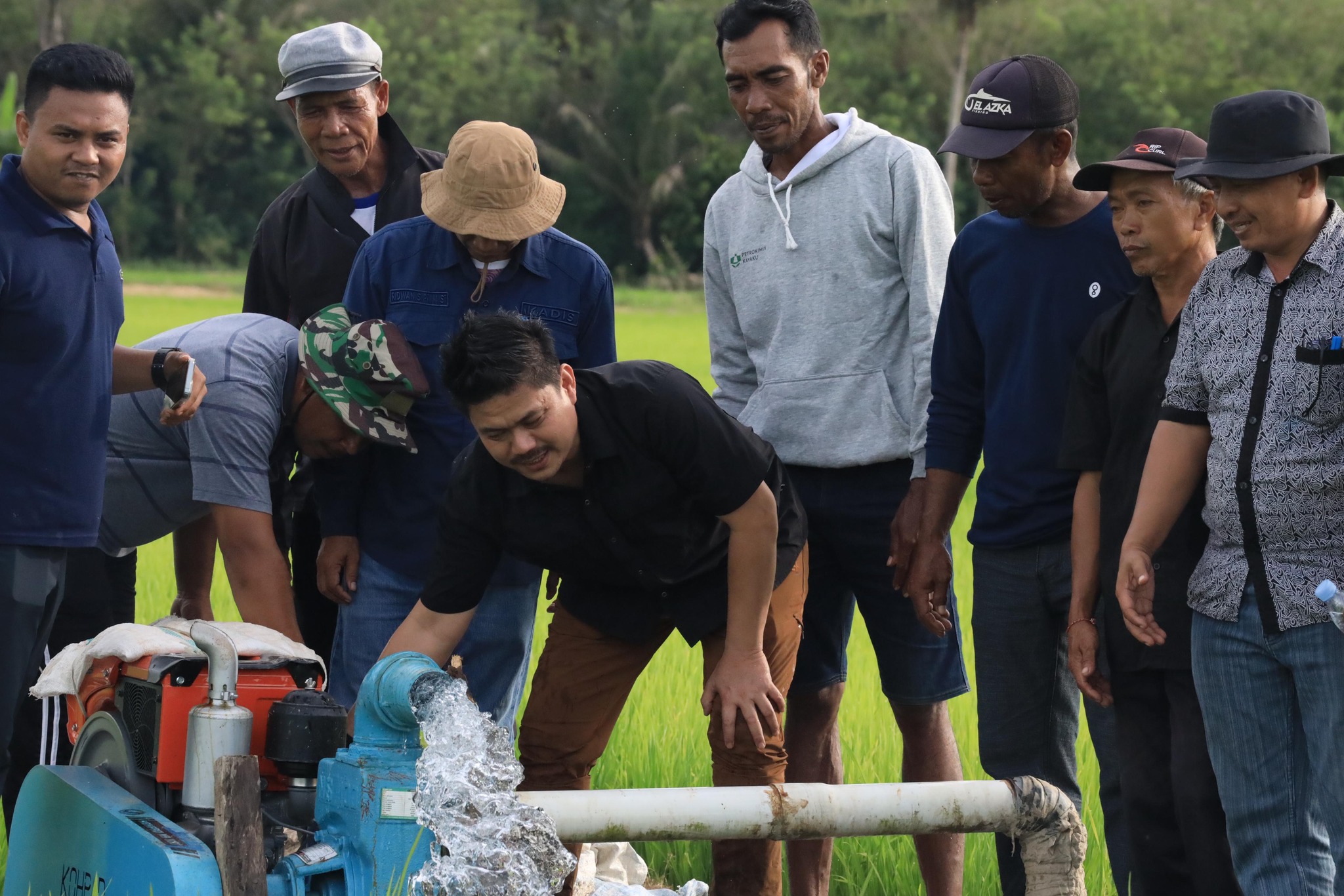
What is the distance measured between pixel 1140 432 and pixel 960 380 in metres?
0.53

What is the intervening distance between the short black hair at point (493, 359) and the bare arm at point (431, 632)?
1.68ft

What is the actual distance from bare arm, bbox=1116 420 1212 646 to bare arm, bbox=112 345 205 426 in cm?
204

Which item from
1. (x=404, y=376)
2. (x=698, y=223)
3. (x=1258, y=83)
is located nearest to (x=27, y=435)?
(x=404, y=376)

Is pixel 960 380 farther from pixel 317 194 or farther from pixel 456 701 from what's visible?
pixel 317 194

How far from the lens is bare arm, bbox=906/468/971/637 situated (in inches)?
139

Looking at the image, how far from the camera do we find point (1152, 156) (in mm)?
3104

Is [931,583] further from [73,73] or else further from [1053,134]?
[73,73]

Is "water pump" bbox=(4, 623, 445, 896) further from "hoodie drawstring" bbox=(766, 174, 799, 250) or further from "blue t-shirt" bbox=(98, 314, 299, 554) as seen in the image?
"hoodie drawstring" bbox=(766, 174, 799, 250)

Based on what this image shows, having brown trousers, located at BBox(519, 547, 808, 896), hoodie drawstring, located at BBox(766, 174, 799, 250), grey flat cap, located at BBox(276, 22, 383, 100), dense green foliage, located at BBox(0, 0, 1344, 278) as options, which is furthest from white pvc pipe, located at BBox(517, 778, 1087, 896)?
dense green foliage, located at BBox(0, 0, 1344, 278)

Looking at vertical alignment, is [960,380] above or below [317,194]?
below

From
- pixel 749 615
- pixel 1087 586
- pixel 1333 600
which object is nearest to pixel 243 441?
pixel 749 615

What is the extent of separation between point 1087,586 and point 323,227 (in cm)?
226

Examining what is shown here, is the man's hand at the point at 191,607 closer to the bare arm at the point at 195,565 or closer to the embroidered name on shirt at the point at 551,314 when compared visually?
the bare arm at the point at 195,565

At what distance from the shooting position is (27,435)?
3285mm
